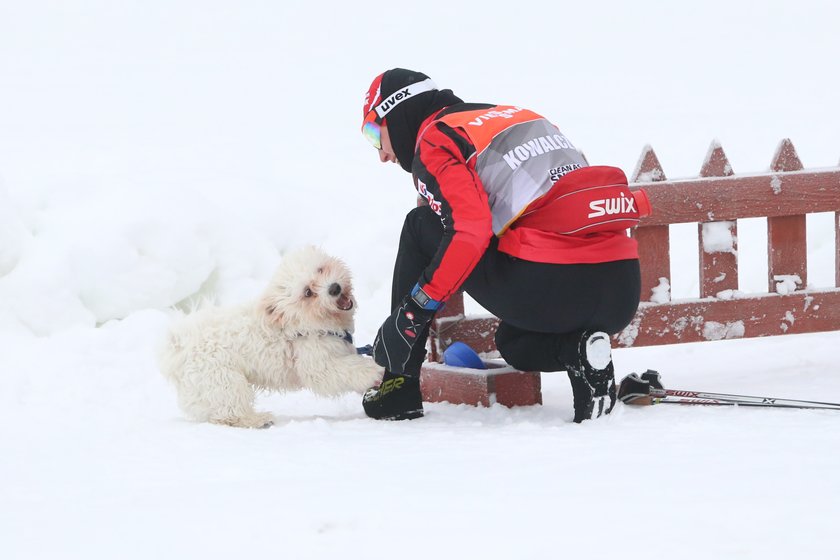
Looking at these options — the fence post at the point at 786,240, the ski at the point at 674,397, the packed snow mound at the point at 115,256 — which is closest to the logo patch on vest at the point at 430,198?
the ski at the point at 674,397

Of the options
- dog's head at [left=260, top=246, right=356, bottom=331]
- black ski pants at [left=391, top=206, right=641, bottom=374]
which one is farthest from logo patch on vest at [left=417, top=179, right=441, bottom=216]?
dog's head at [left=260, top=246, right=356, bottom=331]

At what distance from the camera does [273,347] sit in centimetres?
344

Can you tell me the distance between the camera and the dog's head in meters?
3.33

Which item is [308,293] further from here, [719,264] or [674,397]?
[719,264]

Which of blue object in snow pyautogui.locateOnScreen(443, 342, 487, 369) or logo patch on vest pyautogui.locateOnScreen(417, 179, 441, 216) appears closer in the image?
logo patch on vest pyautogui.locateOnScreen(417, 179, 441, 216)

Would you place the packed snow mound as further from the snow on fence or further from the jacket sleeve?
the jacket sleeve

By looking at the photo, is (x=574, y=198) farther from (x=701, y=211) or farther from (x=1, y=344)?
(x=1, y=344)

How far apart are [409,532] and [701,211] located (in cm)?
255

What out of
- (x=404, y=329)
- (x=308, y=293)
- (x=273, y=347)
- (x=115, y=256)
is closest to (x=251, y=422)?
(x=273, y=347)

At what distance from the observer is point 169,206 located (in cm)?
587

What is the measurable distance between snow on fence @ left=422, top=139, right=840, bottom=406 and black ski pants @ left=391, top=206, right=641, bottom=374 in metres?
0.61

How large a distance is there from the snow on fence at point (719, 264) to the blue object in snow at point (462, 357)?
0.26ft

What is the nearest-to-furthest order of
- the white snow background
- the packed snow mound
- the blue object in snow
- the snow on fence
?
the white snow background, the blue object in snow, the snow on fence, the packed snow mound

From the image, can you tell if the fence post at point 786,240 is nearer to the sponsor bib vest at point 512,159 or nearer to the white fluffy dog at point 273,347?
the sponsor bib vest at point 512,159
